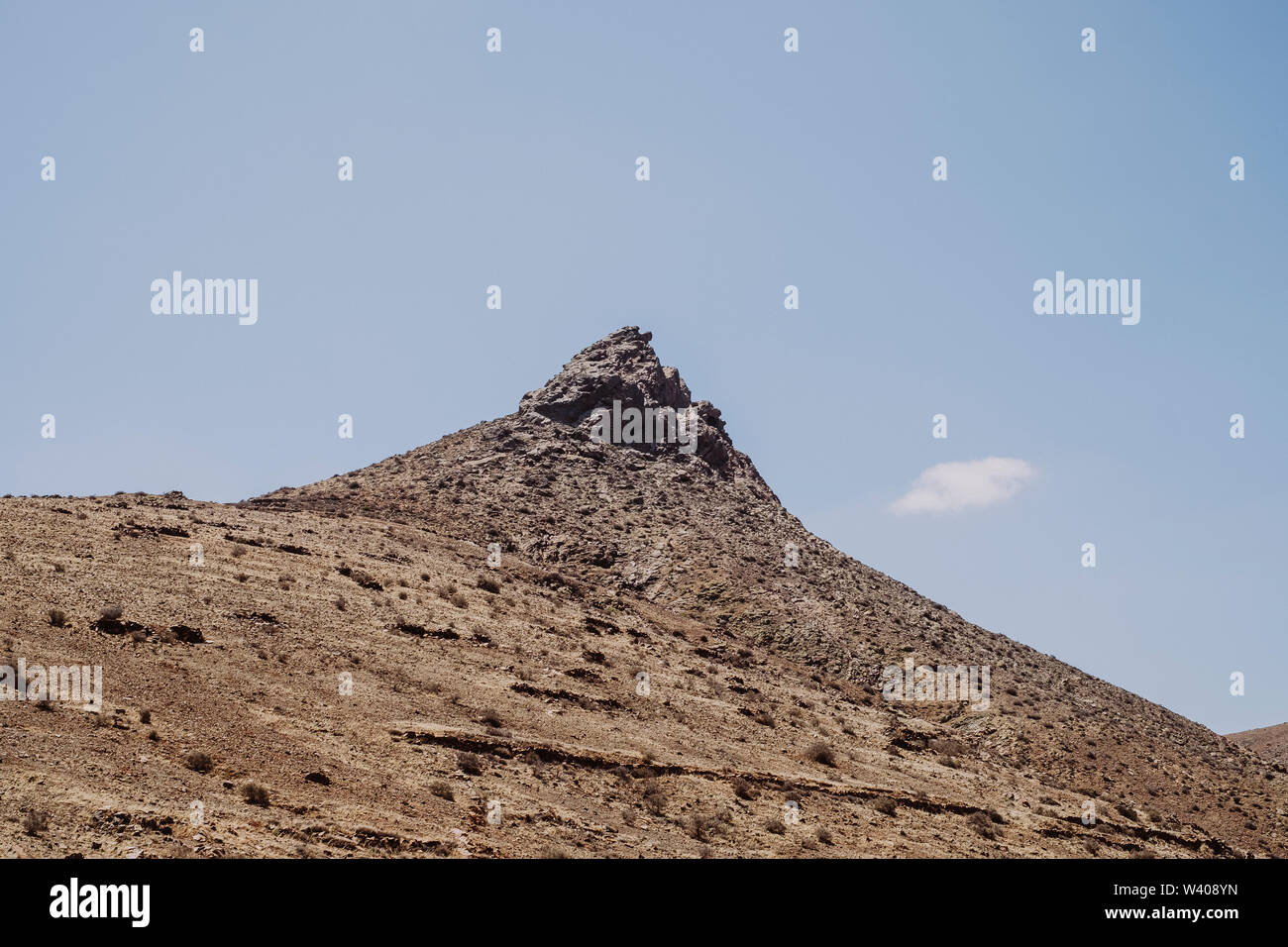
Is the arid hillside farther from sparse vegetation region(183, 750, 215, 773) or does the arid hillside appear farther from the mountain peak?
the mountain peak

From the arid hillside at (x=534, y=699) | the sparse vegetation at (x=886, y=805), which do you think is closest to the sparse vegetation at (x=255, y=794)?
the arid hillside at (x=534, y=699)

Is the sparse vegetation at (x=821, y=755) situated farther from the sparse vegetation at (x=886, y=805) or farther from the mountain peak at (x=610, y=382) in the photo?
the mountain peak at (x=610, y=382)

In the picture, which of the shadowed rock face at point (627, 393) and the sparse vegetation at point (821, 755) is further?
the shadowed rock face at point (627, 393)

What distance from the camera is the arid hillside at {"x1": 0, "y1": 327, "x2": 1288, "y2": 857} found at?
21.8 m

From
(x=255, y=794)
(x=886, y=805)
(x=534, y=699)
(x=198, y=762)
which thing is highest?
(x=198, y=762)

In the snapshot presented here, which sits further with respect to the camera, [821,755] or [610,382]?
[610,382]

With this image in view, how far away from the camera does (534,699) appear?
3294 centimetres

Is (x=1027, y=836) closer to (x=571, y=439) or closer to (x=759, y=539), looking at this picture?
(x=759, y=539)

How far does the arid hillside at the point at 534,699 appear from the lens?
71.5 feet

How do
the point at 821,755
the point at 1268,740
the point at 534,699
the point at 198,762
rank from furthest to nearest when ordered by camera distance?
the point at 1268,740 < the point at 821,755 < the point at 534,699 < the point at 198,762

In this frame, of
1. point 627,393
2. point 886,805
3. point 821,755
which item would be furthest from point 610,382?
point 886,805

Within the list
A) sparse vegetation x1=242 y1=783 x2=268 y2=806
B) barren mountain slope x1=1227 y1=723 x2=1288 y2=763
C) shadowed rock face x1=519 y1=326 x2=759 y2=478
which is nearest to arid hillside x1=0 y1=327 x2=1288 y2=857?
sparse vegetation x1=242 y1=783 x2=268 y2=806

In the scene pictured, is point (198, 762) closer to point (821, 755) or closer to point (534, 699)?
point (534, 699)
